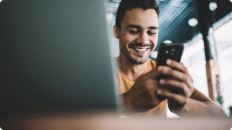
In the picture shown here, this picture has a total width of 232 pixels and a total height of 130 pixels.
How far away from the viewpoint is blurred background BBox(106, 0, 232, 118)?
2.96 feet

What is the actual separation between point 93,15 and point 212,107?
0.68 metres

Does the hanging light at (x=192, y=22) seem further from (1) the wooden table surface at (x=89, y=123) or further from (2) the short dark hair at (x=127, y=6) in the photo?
(1) the wooden table surface at (x=89, y=123)

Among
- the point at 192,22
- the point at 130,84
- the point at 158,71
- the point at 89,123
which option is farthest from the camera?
the point at 192,22

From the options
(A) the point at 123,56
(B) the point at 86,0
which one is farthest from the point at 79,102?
(A) the point at 123,56

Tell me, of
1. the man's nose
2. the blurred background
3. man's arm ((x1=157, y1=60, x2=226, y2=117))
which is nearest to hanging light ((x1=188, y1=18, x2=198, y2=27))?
the blurred background

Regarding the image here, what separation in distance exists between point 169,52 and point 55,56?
0.32 metres

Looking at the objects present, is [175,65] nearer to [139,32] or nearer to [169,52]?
[169,52]

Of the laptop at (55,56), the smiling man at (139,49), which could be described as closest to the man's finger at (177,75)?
the smiling man at (139,49)

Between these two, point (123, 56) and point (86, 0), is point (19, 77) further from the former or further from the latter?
point (123, 56)

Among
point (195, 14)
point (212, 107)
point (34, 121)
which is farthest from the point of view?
point (195, 14)

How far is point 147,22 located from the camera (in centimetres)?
63

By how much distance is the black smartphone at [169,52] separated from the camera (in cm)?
40

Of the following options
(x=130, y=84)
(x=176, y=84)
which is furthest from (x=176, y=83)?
(x=130, y=84)

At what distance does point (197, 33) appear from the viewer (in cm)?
118
